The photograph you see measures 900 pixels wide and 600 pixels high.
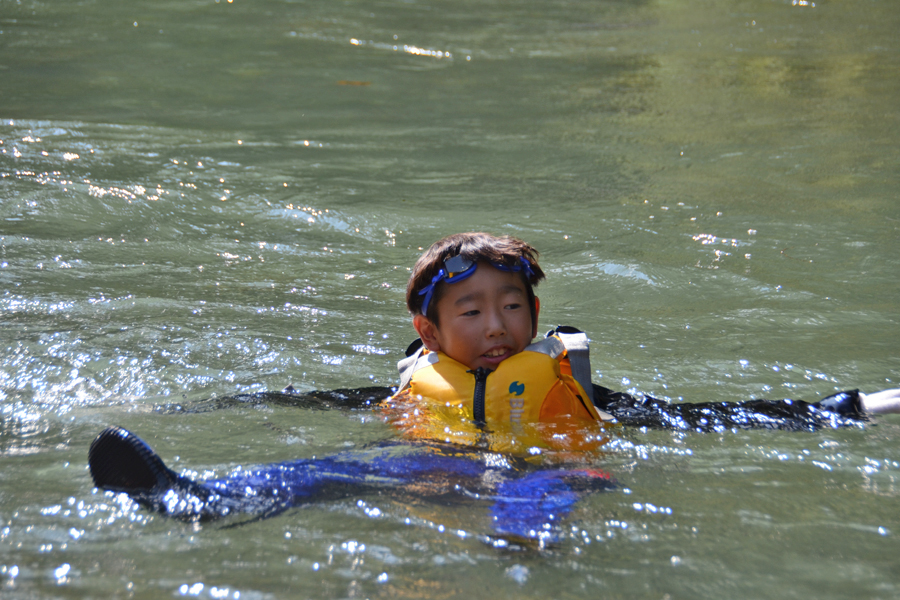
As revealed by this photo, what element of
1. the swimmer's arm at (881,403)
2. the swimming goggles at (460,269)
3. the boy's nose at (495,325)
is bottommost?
the swimmer's arm at (881,403)

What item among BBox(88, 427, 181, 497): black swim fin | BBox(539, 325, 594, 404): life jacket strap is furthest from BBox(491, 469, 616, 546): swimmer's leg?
BBox(88, 427, 181, 497): black swim fin

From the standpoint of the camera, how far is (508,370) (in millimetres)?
3666

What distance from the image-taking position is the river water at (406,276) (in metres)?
2.61

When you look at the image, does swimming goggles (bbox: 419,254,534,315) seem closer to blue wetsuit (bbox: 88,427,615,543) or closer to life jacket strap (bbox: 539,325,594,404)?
life jacket strap (bbox: 539,325,594,404)

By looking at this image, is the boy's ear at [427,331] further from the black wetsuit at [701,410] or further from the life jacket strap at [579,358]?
the life jacket strap at [579,358]

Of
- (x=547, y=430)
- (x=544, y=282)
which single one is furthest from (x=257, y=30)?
(x=547, y=430)

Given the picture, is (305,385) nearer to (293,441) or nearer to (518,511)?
(293,441)

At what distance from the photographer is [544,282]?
5.98 metres

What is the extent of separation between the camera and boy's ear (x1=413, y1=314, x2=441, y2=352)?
12.9 feet

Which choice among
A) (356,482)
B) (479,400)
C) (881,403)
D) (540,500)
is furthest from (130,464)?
(881,403)

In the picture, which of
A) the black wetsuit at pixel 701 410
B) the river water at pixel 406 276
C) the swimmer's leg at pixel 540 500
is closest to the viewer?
the river water at pixel 406 276

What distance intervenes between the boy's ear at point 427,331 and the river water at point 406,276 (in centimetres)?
43

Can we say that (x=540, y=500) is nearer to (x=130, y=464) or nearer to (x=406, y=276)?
(x=130, y=464)

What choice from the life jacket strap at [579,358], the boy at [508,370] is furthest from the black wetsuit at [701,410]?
the life jacket strap at [579,358]
